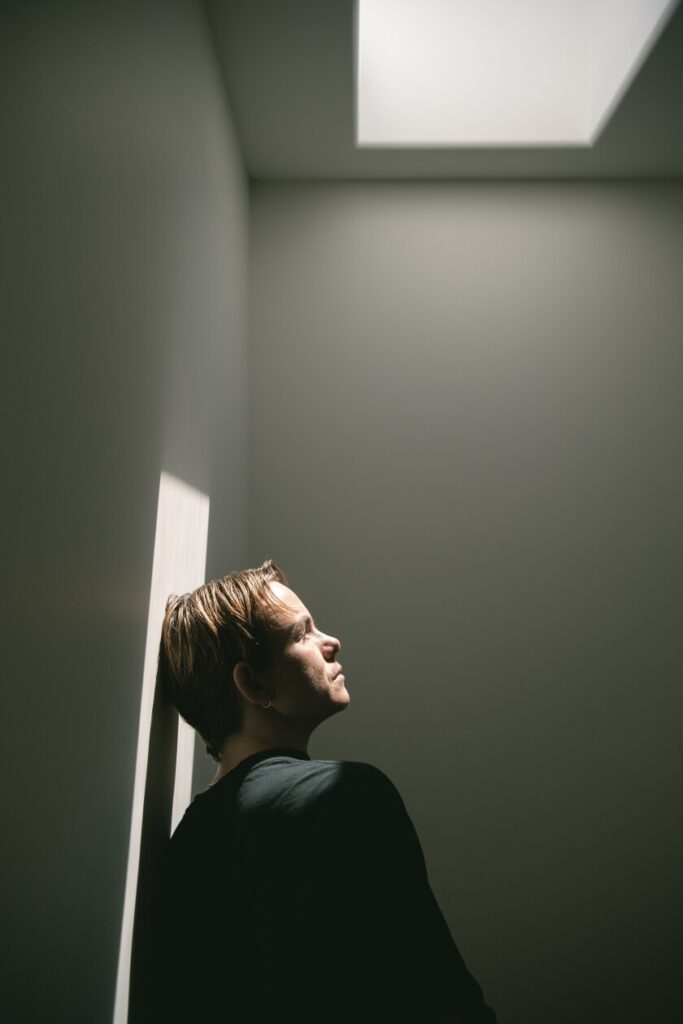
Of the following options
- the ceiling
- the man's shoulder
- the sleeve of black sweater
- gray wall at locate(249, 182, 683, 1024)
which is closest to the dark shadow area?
the man's shoulder

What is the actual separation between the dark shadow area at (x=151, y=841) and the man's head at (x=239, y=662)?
6 cm

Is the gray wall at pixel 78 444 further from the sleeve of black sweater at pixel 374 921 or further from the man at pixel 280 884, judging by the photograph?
the sleeve of black sweater at pixel 374 921

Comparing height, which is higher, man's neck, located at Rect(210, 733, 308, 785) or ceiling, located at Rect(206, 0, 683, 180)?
ceiling, located at Rect(206, 0, 683, 180)

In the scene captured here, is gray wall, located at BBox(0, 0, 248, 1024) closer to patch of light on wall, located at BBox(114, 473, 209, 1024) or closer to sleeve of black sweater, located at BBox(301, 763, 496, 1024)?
patch of light on wall, located at BBox(114, 473, 209, 1024)

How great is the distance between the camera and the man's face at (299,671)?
1378 mm

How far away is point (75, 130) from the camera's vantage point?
0.98 meters

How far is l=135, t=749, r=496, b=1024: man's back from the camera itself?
107 cm

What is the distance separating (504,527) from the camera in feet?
8.62

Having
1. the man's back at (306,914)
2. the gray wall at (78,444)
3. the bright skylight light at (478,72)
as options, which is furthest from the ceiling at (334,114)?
the man's back at (306,914)

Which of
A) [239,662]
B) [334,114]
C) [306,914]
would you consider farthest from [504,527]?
[306,914]

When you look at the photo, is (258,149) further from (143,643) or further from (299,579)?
(143,643)

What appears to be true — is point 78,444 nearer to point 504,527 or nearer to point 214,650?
point 214,650

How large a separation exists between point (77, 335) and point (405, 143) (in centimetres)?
183

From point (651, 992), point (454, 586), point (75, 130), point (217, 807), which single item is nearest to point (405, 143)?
point (454, 586)
